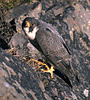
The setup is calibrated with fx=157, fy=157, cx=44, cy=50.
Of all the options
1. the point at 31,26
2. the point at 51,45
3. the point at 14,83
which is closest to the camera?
the point at 14,83

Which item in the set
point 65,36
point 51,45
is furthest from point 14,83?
point 65,36

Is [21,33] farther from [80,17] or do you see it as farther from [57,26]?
[80,17]

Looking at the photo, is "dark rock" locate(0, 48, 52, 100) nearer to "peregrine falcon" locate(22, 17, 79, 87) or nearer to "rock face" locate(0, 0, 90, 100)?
"rock face" locate(0, 0, 90, 100)

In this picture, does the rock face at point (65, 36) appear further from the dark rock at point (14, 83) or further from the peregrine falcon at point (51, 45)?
the dark rock at point (14, 83)

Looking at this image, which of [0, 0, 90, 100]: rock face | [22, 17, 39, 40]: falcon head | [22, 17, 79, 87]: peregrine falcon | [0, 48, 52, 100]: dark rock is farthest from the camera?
[22, 17, 39, 40]: falcon head

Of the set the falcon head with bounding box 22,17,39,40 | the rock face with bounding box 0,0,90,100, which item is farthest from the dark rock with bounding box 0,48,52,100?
the falcon head with bounding box 22,17,39,40

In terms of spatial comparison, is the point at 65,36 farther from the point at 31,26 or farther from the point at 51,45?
the point at 31,26

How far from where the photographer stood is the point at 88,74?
4.43m

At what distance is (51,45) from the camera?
358 centimetres

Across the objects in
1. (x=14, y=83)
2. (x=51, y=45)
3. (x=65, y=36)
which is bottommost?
(x=65, y=36)

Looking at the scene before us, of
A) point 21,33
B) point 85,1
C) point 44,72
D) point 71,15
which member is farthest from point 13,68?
point 85,1

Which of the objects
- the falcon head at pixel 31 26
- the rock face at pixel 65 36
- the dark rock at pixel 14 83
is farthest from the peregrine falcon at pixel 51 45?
the dark rock at pixel 14 83

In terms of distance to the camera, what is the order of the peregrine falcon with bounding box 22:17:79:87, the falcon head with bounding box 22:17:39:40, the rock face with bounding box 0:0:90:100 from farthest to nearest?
the falcon head with bounding box 22:17:39:40, the peregrine falcon with bounding box 22:17:79:87, the rock face with bounding box 0:0:90:100

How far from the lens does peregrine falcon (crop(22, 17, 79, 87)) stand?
355 cm
